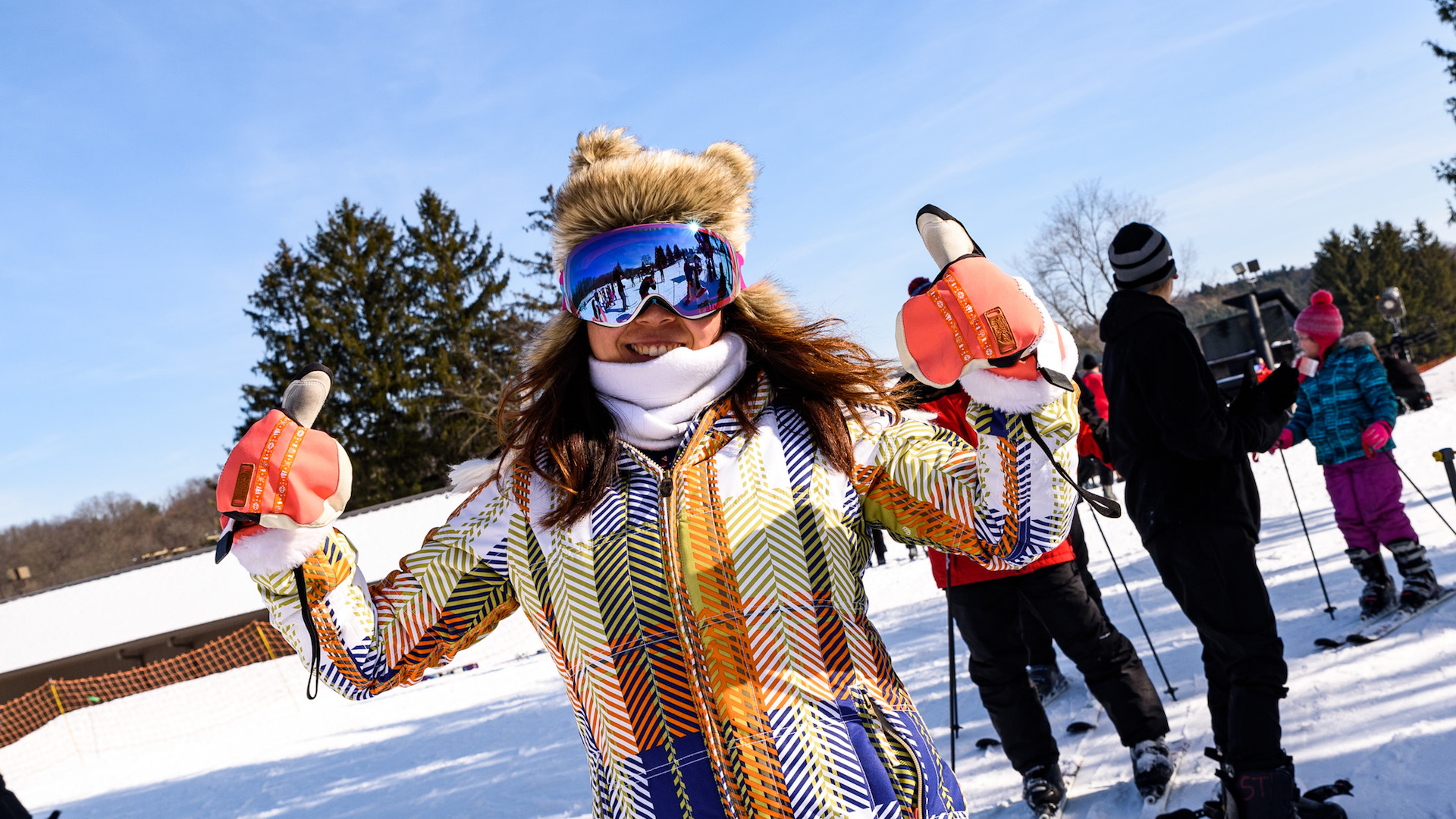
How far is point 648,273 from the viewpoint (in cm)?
186

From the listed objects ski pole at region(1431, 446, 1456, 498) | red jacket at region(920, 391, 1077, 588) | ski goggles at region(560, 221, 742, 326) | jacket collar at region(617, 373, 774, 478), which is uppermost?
ski goggles at region(560, 221, 742, 326)

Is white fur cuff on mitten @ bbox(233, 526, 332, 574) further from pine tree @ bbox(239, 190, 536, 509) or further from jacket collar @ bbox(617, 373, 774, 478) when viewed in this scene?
pine tree @ bbox(239, 190, 536, 509)

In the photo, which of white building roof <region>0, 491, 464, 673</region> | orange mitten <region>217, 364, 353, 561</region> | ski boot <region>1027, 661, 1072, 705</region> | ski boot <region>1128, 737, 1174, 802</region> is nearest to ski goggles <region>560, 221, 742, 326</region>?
orange mitten <region>217, 364, 353, 561</region>

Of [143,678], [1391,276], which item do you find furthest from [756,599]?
[1391,276]

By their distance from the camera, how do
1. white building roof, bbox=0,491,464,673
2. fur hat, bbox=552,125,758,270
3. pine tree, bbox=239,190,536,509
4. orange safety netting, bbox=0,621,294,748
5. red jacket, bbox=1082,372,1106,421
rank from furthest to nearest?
pine tree, bbox=239,190,536,509, white building roof, bbox=0,491,464,673, orange safety netting, bbox=0,621,294,748, red jacket, bbox=1082,372,1106,421, fur hat, bbox=552,125,758,270

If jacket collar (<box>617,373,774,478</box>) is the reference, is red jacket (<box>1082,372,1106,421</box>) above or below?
below

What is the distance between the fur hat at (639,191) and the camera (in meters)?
1.95

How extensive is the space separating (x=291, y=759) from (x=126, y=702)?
9184mm

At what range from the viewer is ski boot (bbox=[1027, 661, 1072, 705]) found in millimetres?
5344

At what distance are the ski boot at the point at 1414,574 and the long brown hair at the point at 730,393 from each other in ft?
16.1

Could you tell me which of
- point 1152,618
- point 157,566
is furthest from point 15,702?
point 1152,618

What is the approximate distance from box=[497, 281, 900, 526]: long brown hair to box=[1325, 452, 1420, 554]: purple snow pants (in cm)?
488

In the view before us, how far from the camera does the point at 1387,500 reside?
213 inches

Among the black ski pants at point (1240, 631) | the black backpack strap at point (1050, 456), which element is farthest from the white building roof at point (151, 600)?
the black backpack strap at point (1050, 456)
